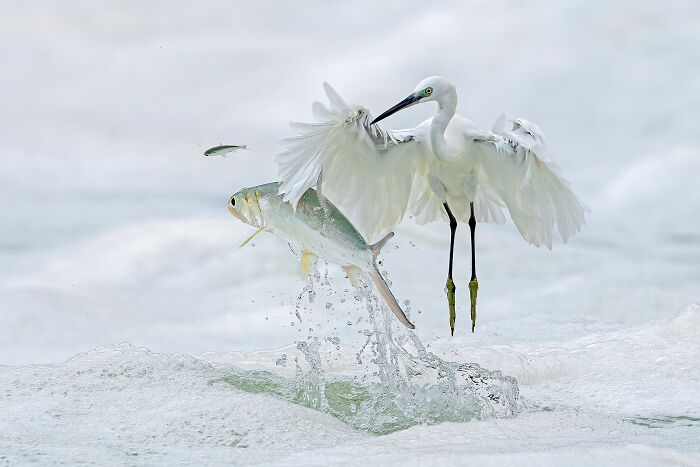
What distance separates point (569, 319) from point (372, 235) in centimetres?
298

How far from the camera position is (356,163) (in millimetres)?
4656

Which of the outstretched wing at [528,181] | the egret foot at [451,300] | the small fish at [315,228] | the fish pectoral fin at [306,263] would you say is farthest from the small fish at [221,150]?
the egret foot at [451,300]

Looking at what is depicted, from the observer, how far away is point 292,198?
363 cm

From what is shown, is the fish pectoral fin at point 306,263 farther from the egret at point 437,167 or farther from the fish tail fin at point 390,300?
the egret at point 437,167

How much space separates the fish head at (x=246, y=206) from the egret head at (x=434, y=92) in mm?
1293

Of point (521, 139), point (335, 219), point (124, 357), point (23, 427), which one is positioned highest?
point (521, 139)

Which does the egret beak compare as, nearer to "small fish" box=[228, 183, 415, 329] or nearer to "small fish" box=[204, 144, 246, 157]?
"small fish" box=[228, 183, 415, 329]

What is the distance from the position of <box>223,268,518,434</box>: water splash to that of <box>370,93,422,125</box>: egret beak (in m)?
0.82

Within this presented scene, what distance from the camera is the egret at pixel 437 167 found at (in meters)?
4.22

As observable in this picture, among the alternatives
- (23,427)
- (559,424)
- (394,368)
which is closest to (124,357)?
(23,427)

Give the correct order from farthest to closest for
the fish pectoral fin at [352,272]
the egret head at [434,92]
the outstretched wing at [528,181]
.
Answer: the egret head at [434,92]
the outstretched wing at [528,181]
the fish pectoral fin at [352,272]

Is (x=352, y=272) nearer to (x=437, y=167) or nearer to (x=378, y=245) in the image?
(x=378, y=245)

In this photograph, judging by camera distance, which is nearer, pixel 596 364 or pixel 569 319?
pixel 596 364

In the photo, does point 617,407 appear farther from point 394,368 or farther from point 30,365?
point 30,365
